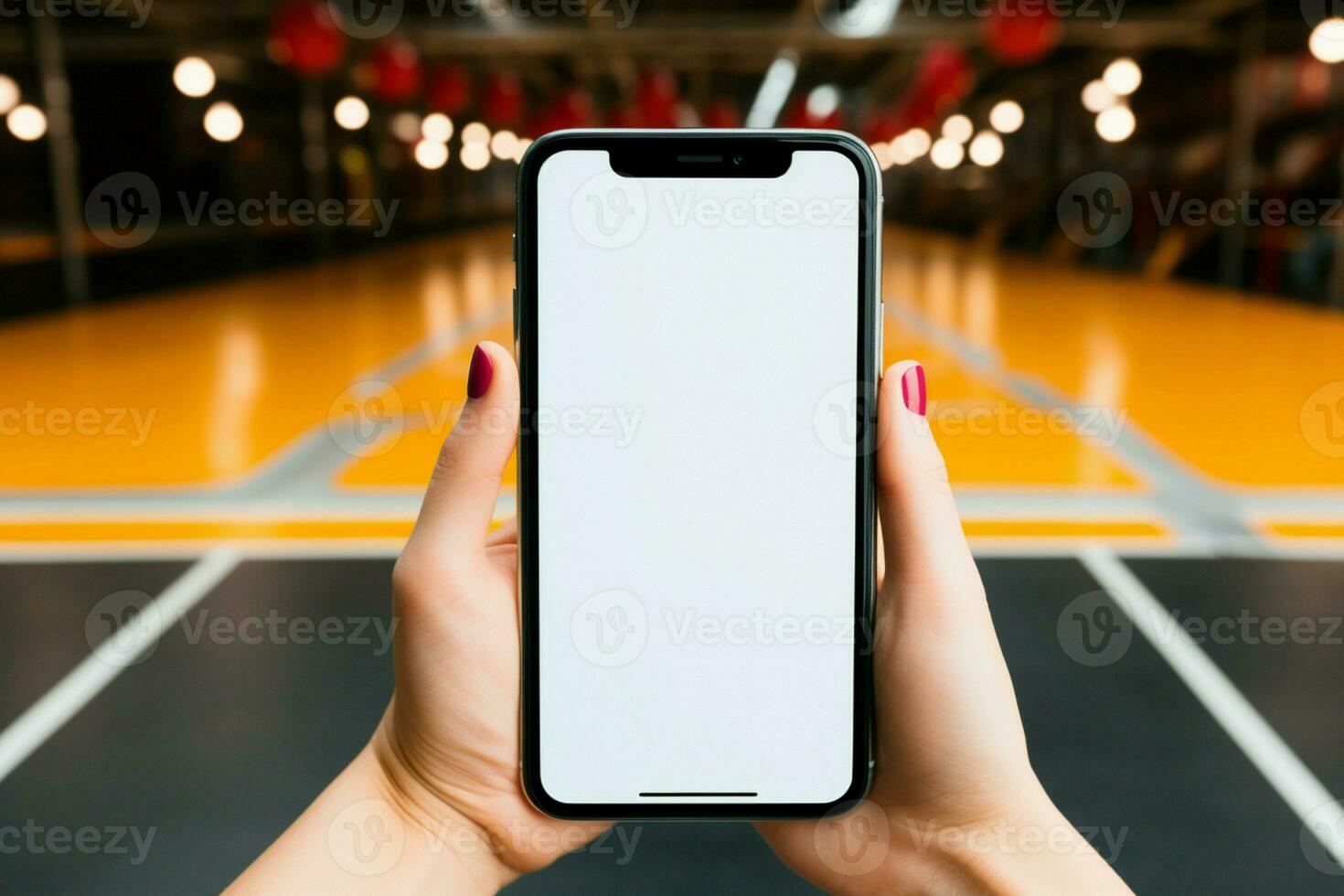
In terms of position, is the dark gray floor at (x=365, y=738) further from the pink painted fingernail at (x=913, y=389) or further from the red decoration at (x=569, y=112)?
the red decoration at (x=569, y=112)

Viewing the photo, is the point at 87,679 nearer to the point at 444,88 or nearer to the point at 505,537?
the point at 505,537

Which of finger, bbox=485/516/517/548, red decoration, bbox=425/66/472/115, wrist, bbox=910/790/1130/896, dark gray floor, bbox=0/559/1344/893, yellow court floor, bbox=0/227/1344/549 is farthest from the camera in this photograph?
red decoration, bbox=425/66/472/115

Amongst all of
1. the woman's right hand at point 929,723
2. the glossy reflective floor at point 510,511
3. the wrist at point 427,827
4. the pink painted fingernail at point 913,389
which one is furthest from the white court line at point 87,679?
the pink painted fingernail at point 913,389

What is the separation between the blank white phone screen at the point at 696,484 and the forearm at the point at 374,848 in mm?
101

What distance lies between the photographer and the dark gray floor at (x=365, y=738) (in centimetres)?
A: 192

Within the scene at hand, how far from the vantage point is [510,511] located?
3986 millimetres

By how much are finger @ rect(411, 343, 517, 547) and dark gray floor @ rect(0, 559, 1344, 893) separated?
97 centimetres

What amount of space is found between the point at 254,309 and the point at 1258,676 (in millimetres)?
10469

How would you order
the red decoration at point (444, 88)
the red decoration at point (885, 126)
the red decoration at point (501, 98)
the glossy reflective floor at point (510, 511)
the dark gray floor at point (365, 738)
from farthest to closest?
the red decoration at point (885, 126) → the red decoration at point (501, 98) → the red decoration at point (444, 88) → the glossy reflective floor at point (510, 511) → the dark gray floor at point (365, 738)

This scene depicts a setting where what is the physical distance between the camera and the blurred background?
216 cm

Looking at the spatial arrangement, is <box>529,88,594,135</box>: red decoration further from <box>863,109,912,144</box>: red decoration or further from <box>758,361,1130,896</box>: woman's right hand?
<box>758,361,1130,896</box>: woman's right hand

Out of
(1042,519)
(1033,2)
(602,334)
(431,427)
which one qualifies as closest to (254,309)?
(431,427)

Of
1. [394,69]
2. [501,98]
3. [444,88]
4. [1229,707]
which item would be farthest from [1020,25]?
[501,98]

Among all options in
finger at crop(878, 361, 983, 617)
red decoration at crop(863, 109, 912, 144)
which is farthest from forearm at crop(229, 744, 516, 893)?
red decoration at crop(863, 109, 912, 144)
